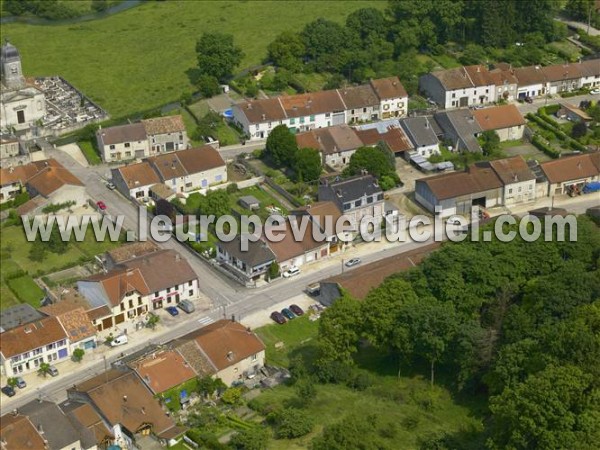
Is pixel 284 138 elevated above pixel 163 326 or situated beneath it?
elevated above

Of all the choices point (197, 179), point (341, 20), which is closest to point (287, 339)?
point (197, 179)

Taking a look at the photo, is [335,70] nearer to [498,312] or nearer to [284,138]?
[284,138]

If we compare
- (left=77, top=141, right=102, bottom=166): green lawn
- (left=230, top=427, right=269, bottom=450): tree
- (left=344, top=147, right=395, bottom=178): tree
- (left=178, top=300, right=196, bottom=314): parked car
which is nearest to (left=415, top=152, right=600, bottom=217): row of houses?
(left=344, top=147, right=395, bottom=178): tree

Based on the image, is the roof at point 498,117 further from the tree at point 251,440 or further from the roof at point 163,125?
the tree at point 251,440

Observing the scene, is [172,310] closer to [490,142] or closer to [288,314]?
[288,314]

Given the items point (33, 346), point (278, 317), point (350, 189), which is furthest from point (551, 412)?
point (350, 189)
